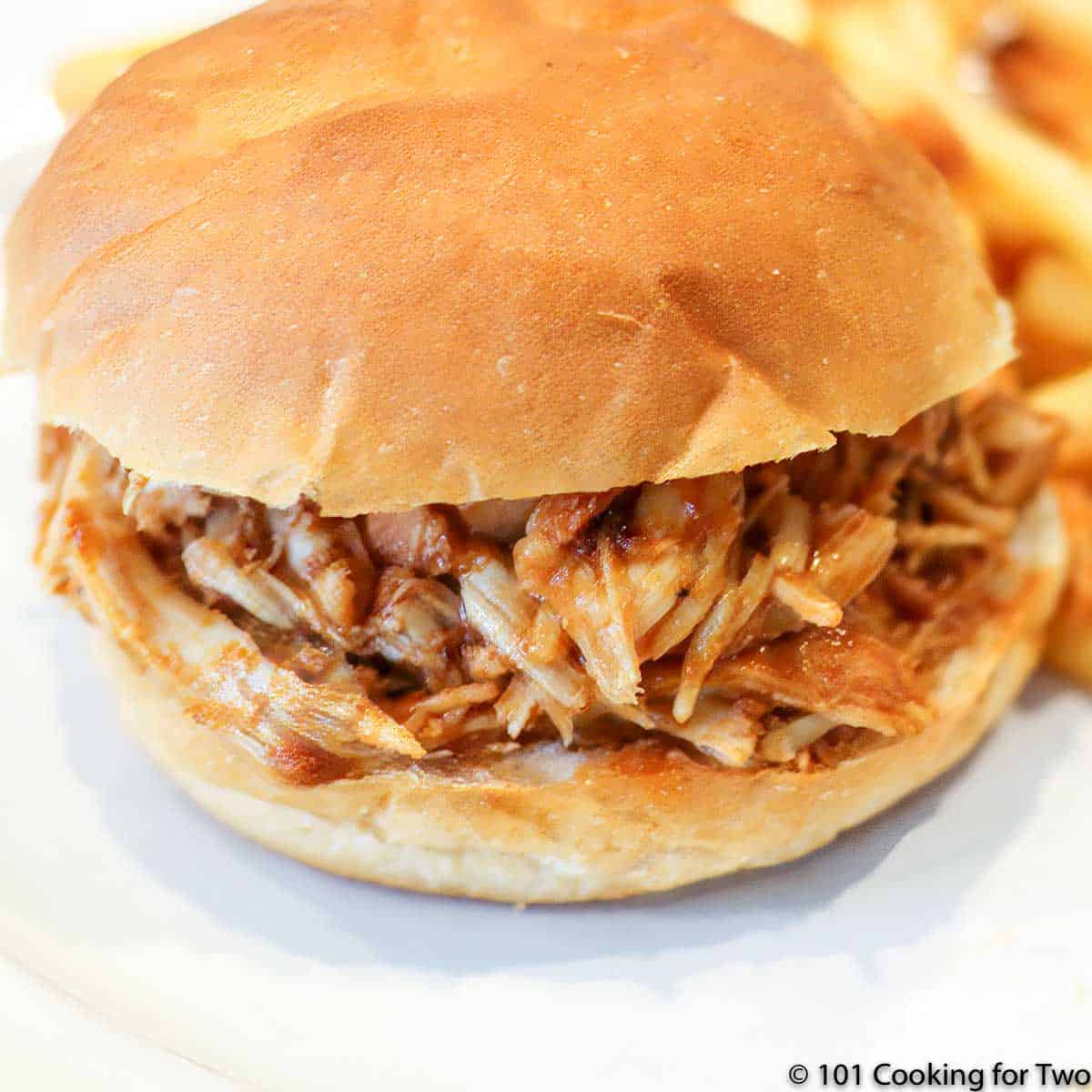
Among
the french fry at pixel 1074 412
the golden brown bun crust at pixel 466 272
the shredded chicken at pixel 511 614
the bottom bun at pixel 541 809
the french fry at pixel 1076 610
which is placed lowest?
the french fry at pixel 1076 610

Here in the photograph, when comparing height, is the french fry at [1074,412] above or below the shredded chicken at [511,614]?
below

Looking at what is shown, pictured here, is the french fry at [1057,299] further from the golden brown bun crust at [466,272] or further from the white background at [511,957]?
the white background at [511,957]

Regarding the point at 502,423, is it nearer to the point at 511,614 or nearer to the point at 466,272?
the point at 466,272

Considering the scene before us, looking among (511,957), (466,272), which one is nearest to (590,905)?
(511,957)

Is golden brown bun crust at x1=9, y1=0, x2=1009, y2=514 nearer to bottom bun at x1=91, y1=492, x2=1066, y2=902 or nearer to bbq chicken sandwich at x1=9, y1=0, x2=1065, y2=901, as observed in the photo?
bbq chicken sandwich at x1=9, y1=0, x2=1065, y2=901

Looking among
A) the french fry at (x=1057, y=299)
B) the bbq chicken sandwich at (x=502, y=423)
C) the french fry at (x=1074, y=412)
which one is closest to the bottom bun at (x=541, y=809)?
the bbq chicken sandwich at (x=502, y=423)

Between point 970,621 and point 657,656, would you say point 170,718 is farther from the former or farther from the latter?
point 970,621

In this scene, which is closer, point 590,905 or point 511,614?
point 511,614

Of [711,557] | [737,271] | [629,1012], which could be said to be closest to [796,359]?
[737,271]
